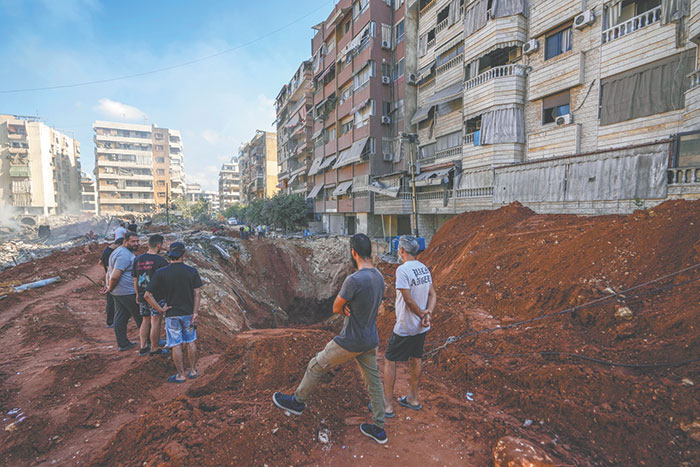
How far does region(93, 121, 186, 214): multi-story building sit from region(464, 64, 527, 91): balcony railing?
63230 mm

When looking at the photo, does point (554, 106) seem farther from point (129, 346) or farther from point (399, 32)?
point (129, 346)

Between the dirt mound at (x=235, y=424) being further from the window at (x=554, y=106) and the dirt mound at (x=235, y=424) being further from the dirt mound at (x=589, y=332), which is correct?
the window at (x=554, y=106)


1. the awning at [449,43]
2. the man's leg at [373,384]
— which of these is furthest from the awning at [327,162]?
the man's leg at [373,384]

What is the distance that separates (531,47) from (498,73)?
1600 millimetres

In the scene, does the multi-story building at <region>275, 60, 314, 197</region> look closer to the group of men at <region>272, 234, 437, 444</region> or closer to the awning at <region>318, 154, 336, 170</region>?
the awning at <region>318, 154, 336, 170</region>

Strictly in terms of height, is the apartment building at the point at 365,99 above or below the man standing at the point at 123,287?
above

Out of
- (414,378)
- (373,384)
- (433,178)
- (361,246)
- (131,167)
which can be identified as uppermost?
(131,167)

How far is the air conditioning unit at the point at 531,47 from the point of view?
1373 cm

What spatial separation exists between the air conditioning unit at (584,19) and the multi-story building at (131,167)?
67700mm

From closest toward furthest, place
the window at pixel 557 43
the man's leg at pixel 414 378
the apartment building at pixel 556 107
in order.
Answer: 1. the man's leg at pixel 414 378
2. the apartment building at pixel 556 107
3. the window at pixel 557 43

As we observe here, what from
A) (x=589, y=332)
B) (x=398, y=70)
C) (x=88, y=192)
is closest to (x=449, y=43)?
(x=398, y=70)

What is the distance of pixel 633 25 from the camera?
10.5m

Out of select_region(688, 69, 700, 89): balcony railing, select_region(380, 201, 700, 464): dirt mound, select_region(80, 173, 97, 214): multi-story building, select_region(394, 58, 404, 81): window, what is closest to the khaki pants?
select_region(380, 201, 700, 464): dirt mound

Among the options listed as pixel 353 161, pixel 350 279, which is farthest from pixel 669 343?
pixel 353 161
